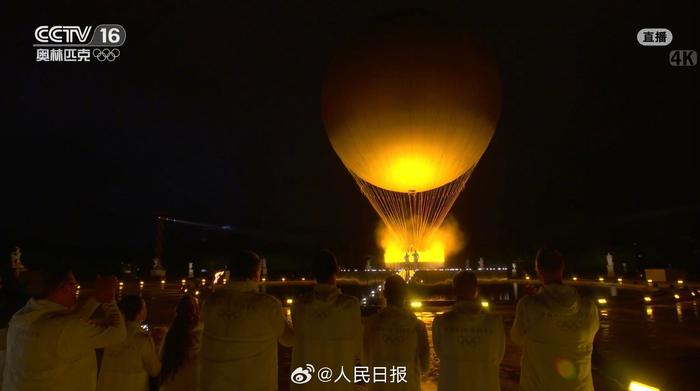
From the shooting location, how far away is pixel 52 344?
11.7 ft

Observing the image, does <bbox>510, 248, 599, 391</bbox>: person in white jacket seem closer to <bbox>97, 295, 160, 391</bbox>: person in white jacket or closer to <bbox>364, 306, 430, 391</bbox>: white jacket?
<bbox>364, 306, 430, 391</bbox>: white jacket

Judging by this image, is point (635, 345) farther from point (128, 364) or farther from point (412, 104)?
point (412, 104)

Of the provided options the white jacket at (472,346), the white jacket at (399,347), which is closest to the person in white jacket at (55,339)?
the white jacket at (399,347)

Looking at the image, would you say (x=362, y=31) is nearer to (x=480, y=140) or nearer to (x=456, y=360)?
(x=480, y=140)

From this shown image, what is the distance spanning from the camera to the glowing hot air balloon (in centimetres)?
1762

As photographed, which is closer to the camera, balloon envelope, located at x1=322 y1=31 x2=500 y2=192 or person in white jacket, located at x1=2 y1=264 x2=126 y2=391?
person in white jacket, located at x1=2 y1=264 x2=126 y2=391

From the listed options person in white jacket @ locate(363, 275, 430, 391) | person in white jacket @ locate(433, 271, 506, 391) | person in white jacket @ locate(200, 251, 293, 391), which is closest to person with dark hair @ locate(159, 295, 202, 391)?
person in white jacket @ locate(200, 251, 293, 391)

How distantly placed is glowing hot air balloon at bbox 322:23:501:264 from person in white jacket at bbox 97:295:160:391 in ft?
48.5

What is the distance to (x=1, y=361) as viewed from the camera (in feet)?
16.6

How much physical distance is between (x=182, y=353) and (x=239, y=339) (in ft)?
3.05
